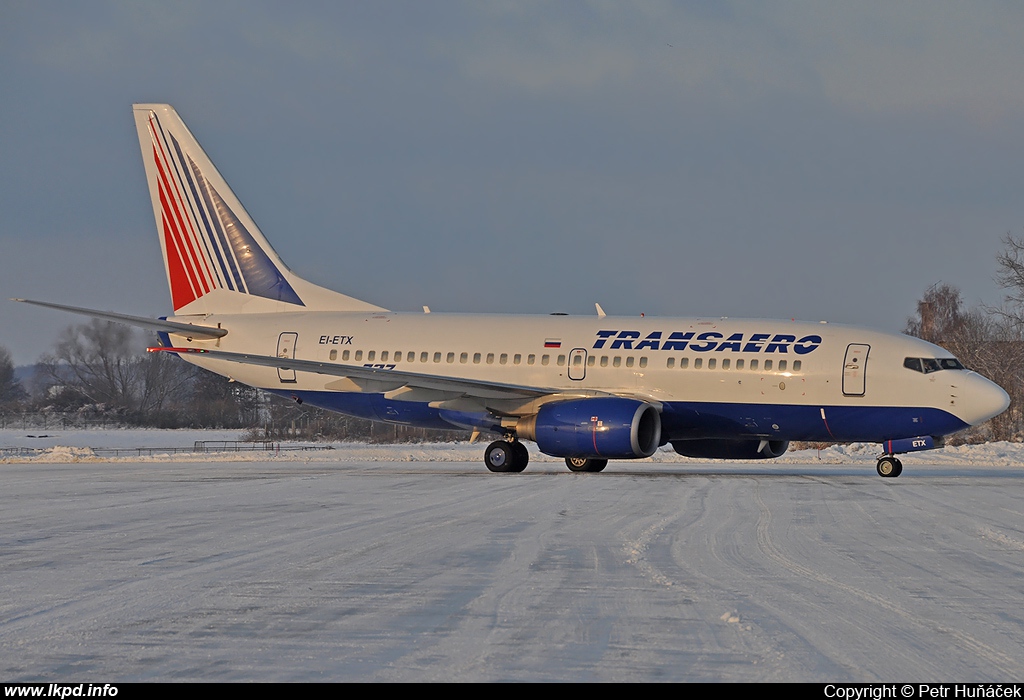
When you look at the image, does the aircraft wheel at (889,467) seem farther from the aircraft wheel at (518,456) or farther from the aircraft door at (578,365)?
the aircraft wheel at (518,456)

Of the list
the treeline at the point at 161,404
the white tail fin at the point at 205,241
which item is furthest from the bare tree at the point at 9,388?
the white tail fin at the point at 205,241

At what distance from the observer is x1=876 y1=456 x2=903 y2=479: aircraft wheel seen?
25609 millimetres

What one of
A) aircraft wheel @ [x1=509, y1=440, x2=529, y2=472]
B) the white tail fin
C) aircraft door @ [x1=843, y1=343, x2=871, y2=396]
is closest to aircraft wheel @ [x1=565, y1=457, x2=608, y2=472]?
aircraft wheel @ [x1=509, y1=440, x2=529, y2=472]

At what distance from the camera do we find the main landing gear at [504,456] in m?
26.9

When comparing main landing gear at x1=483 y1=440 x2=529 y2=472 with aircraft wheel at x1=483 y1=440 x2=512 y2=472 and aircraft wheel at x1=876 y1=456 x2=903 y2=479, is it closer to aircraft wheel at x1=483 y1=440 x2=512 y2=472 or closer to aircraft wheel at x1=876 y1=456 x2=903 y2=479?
aircraft wheel at x1=483 y1=440 x2=512 y2=472

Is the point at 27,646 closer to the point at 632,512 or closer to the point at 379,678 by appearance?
the point at 379,678

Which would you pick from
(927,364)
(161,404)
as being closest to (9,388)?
(161,404)

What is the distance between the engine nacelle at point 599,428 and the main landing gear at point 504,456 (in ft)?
6.03

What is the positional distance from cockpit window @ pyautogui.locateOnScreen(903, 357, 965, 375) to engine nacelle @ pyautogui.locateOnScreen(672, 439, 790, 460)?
382 cm

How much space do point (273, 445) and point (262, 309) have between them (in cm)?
1940

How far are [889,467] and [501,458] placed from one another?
894 cm

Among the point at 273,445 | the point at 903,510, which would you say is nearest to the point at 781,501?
the point at 903,510

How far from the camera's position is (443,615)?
7.77m

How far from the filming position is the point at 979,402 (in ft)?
79.2
